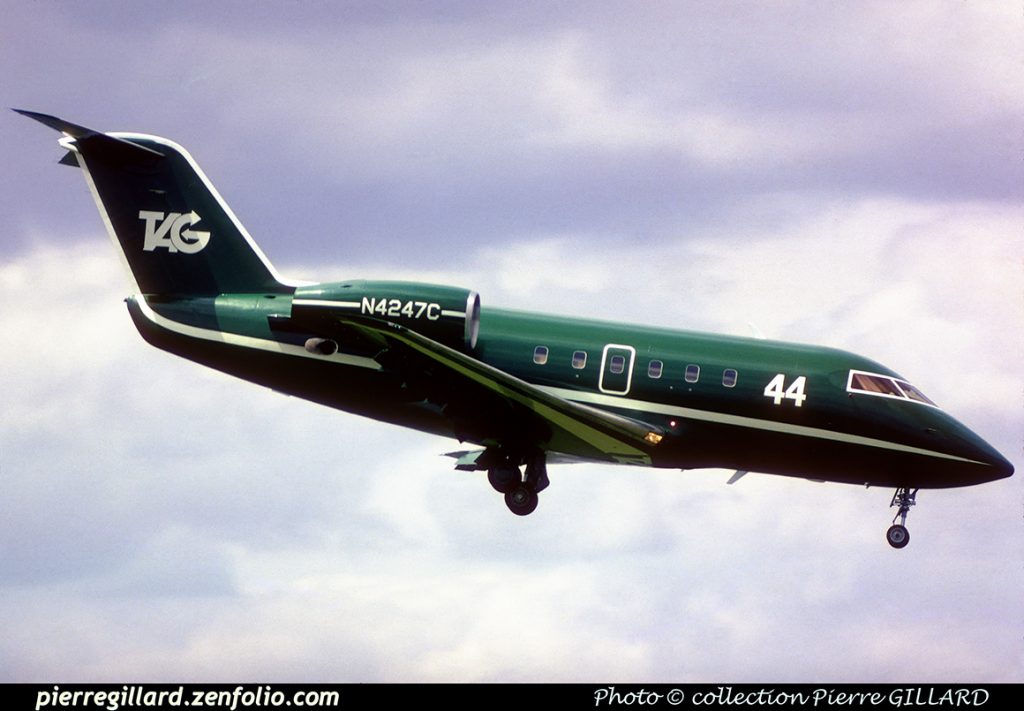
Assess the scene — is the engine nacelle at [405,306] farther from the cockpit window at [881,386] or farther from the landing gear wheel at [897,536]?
the landing gear wheel at [897,536]

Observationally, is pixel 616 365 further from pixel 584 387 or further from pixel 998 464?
pixel 998 464

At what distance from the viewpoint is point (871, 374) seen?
1248 inches

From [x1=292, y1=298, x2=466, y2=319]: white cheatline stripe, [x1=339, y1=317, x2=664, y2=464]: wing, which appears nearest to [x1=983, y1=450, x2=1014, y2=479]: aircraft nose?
[x1=339, y1=317, x2=664, y2=464]: wing

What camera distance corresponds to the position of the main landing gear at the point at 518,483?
31.8 metres

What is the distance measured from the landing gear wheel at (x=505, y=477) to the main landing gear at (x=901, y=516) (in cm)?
779

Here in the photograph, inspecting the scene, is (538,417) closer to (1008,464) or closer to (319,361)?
(319,361)

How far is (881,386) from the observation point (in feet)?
104

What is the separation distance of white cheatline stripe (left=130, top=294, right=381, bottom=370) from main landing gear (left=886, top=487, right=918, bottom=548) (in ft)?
36.4

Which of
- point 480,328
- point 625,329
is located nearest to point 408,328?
point 480,328

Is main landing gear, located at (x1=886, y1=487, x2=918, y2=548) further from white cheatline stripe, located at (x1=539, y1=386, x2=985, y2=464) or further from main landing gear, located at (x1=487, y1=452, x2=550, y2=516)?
main landing gear, located at (x1=487, y1=452, x2=550, y2=516)

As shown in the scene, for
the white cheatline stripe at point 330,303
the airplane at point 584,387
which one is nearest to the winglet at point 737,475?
the airplane at point 584,387

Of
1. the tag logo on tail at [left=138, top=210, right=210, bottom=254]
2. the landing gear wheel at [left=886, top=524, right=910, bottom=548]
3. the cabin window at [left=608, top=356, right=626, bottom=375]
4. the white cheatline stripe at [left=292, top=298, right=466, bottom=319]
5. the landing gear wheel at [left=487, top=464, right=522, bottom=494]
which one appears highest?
the tag logo on tail at [left=138, top=210, right=210, bottom=254]

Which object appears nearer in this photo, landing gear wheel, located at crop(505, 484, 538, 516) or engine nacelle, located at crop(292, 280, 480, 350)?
engine nacelle, located at crop(292, 280, 480, 350)

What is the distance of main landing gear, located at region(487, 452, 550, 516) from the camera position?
104 ft
